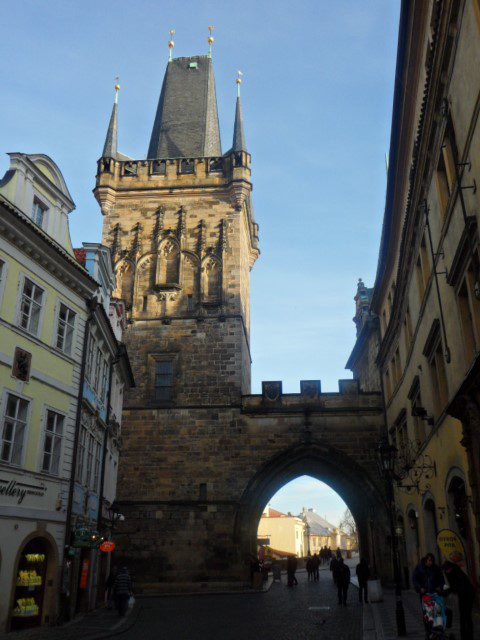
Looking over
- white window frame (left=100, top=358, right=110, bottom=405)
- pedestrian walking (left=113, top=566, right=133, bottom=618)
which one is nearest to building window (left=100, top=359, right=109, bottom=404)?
white window frame (left=100, top=358, right=110, bottom=405)

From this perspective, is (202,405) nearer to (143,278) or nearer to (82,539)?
(143,278)

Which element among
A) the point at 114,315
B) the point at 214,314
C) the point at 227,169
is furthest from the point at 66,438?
the point at 227,169

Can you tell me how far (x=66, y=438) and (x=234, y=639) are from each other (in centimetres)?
611

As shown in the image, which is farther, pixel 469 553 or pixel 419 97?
pixel 419 97

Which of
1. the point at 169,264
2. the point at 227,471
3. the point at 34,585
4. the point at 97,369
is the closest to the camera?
the point at 34,585

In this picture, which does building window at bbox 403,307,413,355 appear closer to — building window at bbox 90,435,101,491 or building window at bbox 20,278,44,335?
building window at bbox 90,435,101,491

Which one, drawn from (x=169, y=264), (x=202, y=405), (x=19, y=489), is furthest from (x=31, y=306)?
(x=169, y=264)

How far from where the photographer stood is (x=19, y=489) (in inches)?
493

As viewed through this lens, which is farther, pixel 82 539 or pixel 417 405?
pixel 417 405

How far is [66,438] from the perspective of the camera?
14.7 metres

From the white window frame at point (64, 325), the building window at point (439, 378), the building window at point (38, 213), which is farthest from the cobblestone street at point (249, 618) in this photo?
the building window at point (38, 213)

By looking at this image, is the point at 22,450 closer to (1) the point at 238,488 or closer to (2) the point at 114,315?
(2) the point at 114,315

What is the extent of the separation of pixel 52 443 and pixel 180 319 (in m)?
14.5

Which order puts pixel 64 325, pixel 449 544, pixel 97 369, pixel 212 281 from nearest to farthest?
pixel 449 544, pixel 64 325, pixel 97 369, pixel 212 281
